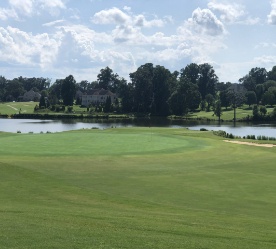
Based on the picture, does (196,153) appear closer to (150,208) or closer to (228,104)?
(150,208)

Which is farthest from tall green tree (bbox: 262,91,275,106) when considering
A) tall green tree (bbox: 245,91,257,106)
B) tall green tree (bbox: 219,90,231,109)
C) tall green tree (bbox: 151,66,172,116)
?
tall green tree (bbox: 151,66,172,116)

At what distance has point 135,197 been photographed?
68.4ft

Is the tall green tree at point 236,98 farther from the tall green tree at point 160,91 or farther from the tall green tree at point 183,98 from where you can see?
the tall green tree at point 160,91

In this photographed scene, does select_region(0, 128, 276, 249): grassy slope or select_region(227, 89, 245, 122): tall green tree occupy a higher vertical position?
select_region(227, 89, 245, 122): tall green tree

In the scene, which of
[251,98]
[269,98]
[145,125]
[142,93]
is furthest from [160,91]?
[145,125]

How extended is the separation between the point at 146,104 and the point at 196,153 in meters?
140

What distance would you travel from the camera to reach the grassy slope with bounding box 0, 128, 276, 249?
500 inches

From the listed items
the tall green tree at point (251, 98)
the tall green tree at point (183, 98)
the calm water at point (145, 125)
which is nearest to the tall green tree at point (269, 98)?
the tall green tree at point (251, 98)

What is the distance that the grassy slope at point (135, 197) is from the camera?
12.7 m

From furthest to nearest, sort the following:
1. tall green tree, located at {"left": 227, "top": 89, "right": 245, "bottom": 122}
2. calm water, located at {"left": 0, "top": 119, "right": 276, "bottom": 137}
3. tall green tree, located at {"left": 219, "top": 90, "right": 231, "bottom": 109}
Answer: tall green tree, located at {"left": 219, "top": 90, "right": 231, "bottom": 109}, tall green tree, located at {"left": 227, "top": 89, "right": 245, "bottom": 122}, calm water, located at {"left": 0, "top": 119, "right": 276, "bottom": 137}

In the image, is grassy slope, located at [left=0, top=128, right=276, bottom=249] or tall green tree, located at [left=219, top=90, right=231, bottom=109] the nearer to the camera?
grassy slope, located at [left=0, top=128, right=276, bottom=249]

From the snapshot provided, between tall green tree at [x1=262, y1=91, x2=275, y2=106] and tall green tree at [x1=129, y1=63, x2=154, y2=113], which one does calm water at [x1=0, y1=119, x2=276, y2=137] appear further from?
tall green tree at [x1=129, y1=63, x2=154, y2=113]

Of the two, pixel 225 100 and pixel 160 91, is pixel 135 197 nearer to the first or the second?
pixel 225 100

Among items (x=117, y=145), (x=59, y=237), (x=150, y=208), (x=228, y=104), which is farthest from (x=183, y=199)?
(x=228, y=104)
